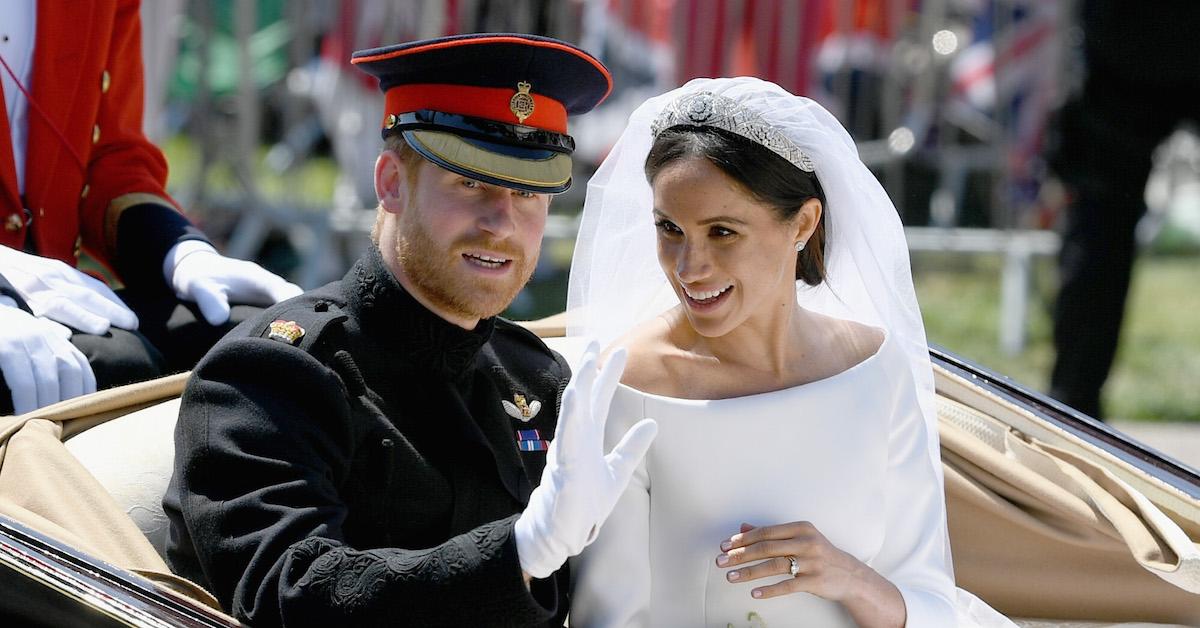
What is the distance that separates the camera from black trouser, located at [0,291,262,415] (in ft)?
8.81

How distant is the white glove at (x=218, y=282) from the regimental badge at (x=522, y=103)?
741mm

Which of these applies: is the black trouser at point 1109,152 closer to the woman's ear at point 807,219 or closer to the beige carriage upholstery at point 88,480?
the woman's ear at point 807,219

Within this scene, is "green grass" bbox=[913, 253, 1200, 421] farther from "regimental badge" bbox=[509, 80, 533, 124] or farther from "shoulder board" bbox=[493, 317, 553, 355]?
"regimental badge" bbox=[509, 80, 533, 124]

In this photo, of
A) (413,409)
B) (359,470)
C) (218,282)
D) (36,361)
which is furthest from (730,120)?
(36,361)

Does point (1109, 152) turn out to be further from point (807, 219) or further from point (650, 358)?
point (650, 358)

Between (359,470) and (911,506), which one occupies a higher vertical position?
(359,470)

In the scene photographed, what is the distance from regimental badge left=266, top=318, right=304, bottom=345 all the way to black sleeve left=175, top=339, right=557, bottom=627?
3cm

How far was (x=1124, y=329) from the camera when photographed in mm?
6219

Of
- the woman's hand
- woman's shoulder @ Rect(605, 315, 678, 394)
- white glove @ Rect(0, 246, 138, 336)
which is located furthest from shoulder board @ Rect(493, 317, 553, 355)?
white glove @ Rect(0, 246, 138, 336)

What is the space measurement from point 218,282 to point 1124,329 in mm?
4399

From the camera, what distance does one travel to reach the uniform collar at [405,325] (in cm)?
233

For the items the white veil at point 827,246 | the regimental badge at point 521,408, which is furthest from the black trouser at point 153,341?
the white veil at point 827,246

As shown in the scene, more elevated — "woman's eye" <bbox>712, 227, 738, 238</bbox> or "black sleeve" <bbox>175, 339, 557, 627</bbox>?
"woman's eye" <bbox>712, 227, 738, 238</bbox>

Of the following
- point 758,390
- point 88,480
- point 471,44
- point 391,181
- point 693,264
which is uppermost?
point 471,44
